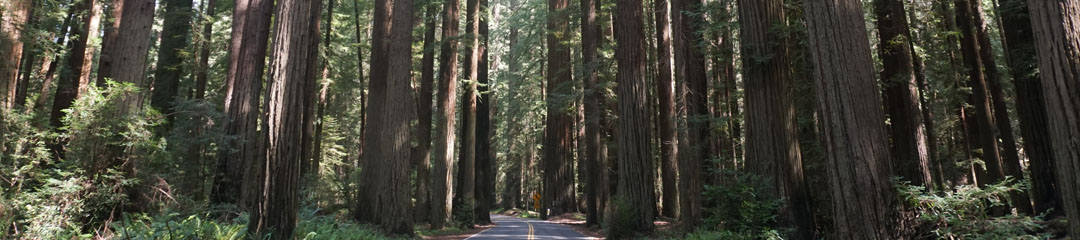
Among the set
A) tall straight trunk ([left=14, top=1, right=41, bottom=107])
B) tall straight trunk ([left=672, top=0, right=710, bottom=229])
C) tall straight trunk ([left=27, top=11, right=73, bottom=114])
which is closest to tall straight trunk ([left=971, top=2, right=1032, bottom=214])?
tall straight trunk ([left=672, top=0, right=710, bottom=229])

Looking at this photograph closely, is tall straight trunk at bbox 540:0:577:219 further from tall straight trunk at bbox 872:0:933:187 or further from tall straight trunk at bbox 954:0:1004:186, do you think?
tall straight trunk at bbox 954:0:1004:186

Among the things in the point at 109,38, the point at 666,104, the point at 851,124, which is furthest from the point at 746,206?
the point at 109,38

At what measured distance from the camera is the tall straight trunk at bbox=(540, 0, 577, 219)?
2262 cm

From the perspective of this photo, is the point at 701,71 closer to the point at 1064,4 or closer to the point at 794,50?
the point at 794,50

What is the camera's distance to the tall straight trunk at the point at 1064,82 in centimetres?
462

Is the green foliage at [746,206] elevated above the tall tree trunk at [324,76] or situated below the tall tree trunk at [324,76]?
below

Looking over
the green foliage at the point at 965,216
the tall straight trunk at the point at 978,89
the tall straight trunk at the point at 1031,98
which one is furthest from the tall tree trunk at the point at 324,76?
the tall straight trunk at the point at 1031,98

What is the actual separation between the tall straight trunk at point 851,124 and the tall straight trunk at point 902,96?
4.58 m

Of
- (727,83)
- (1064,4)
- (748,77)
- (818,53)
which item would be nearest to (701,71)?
(727,83)

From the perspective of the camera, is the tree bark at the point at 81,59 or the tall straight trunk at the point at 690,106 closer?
the tall straight trunk at the point at 690,106

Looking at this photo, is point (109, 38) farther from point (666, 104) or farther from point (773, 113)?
point (773, 113)

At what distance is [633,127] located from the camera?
1412cm

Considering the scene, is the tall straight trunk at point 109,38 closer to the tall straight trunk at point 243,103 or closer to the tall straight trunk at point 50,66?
the tall straight trunk at point 243,103

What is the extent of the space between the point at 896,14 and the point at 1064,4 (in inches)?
314
